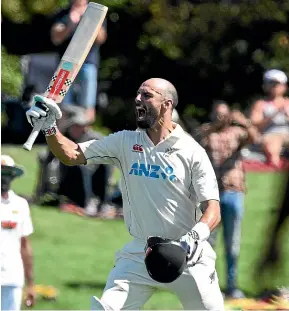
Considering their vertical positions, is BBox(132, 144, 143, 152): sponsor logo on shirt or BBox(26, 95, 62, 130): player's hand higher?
BBox(26, 95, 62, 130): player's hand

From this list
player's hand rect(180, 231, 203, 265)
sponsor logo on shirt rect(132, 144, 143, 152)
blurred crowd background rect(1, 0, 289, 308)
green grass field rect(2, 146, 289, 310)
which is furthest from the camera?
blurred crowd background rect(1, 0, 289, 308)

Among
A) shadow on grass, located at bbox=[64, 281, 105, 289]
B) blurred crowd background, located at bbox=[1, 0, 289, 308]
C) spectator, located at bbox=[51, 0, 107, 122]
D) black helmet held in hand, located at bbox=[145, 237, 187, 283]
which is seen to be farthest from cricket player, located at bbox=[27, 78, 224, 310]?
blurred crowd background, located at bbox=[1, 0, 289, 308]

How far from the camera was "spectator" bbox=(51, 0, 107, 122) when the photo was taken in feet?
36.6

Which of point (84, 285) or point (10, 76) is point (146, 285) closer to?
point (84, 285)

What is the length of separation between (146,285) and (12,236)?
177 centimetres

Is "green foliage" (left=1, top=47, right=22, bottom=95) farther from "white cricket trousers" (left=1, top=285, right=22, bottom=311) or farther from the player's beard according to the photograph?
the player's beard

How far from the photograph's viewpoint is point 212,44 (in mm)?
19750

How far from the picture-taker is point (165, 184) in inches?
252

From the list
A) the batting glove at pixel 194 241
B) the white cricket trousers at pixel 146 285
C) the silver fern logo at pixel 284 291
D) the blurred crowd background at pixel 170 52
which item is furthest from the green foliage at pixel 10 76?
the batting glove at pixel 194 241

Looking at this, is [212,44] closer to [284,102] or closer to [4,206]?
[284,102]

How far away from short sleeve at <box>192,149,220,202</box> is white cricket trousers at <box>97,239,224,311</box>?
14.4 inches

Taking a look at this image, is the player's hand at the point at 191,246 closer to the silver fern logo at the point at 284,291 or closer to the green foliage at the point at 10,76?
the silver fern logo at the point at 284,291

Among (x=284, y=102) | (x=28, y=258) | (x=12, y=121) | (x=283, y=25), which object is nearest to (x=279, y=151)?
(x=284, y=102)

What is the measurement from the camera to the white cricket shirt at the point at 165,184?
20.9 ft
